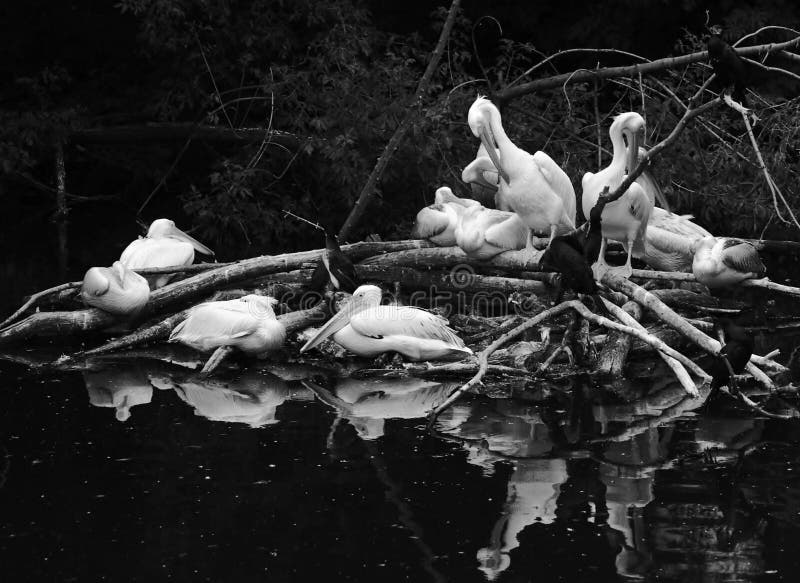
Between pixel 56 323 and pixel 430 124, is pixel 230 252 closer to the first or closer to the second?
pixel 430 124

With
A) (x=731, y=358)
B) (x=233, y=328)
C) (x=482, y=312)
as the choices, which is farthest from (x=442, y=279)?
(x=731, y=358)

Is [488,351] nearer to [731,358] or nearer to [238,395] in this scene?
[731,358]

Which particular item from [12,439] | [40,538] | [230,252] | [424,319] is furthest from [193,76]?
[40,538]

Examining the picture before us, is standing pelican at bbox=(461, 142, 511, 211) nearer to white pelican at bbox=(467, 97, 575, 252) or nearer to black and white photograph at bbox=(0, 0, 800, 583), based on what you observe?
black and white photograph at bbox=(0, 0, 800, 583)

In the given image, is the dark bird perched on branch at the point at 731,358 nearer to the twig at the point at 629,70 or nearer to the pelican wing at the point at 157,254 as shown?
the twig at the point at 629,70

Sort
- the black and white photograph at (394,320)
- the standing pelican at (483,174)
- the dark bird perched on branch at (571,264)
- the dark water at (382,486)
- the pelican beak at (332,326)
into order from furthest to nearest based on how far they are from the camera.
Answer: the standing pelican at (483,174) < the pelican beak at (332,326) < the dark bird perched on branch at (571,264) < the black and white photograph at (394,320) < the dark water at (382,486)

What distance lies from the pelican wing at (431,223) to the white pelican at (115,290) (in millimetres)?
1841

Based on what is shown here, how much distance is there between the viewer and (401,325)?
6.16 m

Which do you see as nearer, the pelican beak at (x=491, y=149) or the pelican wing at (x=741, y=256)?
the pelican wing at (x=741, y=256)

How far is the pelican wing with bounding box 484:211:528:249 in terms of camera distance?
6.85 meters

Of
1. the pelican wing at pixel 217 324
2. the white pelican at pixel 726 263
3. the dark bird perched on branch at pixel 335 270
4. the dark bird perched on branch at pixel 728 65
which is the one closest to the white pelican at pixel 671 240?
the white pelican at pixel 726 263

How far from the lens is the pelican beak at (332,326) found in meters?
6.39

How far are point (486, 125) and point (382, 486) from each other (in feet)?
9.91

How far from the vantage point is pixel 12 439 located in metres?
4.91
